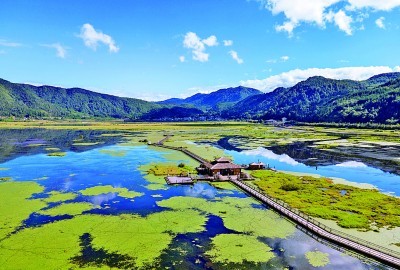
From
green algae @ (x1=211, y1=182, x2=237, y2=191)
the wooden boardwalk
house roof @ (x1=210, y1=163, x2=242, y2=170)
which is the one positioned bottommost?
green algae @ (x1=211, y1=182, x2=237, y2=191)

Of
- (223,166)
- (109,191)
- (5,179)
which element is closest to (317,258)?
(109,191)

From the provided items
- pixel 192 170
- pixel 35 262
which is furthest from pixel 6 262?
pixel 192 170

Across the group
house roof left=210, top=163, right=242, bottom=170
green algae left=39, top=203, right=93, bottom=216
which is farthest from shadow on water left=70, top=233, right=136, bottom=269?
house roof left=210, top=163, right=242, bottom=170

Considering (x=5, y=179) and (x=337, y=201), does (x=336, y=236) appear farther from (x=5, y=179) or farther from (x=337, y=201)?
(x=5, y=179)

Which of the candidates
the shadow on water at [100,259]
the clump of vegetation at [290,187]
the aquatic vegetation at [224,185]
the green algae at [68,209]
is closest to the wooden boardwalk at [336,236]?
the clump of vegetation at [290,187]

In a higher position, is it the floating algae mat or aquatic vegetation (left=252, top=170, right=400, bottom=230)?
aquatic vegetation (left=252, top=170, right=400, bottom=230)

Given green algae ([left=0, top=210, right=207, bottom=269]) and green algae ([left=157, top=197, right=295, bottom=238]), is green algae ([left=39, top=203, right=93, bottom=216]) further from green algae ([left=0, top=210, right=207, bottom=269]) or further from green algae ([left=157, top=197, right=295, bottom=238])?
green algae ([left=157, top=197, right=295, bottom=238])
